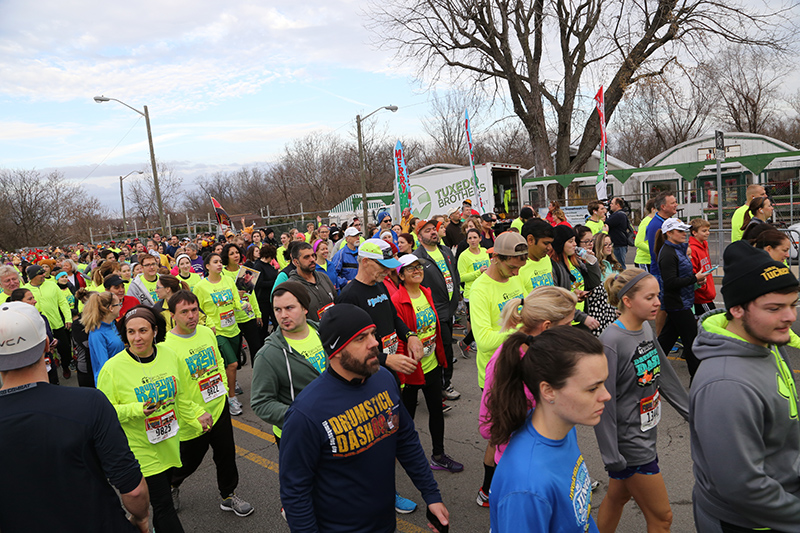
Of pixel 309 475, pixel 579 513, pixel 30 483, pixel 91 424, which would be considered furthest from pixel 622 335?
pixel 30 483

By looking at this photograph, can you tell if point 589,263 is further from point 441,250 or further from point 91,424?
point 91,424

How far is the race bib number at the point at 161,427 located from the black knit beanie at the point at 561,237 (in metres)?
4.14

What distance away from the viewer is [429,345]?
15.2 feet

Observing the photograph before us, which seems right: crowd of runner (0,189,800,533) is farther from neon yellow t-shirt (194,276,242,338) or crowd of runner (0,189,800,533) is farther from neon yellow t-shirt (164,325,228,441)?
neon yellow t-shirt (194,276,242,338)

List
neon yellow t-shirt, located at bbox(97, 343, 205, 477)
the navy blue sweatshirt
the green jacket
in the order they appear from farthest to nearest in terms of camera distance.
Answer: neon yellow t-shirt, located at bbox(97, 343, 205, 477) → the green jacket → the navy blue sweatshirt

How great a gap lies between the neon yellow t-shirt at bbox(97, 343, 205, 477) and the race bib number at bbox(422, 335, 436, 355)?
6.71ft

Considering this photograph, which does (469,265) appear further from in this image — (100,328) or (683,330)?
(100,328)

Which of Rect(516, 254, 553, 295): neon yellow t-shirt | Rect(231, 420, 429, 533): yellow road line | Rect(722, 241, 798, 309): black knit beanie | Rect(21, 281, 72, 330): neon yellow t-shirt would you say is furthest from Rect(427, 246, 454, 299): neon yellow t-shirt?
Rect(21, 281, 72, 330): neon yellow t-shirt

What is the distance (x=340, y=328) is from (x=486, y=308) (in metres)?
1.93

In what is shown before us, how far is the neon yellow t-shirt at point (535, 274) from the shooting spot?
501 centimetres

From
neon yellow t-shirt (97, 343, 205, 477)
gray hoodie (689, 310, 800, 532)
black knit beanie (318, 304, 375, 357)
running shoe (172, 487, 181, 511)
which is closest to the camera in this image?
gray hoodie (689, 310, 800, 532)

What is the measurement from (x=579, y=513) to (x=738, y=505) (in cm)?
76

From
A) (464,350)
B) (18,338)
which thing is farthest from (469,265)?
(18,338)

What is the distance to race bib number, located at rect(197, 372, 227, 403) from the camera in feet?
13.5
